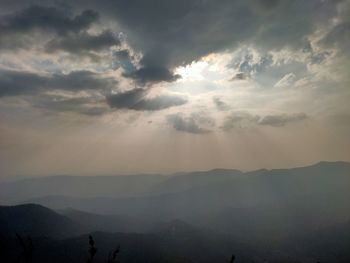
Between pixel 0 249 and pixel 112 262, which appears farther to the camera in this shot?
pixel 0 249

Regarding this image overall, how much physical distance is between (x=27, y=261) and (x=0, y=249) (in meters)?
7.15

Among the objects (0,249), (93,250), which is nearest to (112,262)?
(93,250)

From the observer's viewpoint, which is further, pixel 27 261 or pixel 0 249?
pixel 0 249

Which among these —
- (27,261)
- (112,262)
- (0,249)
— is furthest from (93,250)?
(0,249)

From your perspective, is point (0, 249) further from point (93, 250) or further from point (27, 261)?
point (93, 250)

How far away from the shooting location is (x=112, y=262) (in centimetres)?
1321

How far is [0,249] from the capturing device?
734 inches

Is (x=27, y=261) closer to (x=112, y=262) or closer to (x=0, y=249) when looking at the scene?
(x=112, y=262)

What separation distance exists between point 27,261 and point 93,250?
8.00 ft

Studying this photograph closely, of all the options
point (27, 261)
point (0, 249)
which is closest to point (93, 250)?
point (27, 261)

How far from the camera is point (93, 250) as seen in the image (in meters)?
13.1

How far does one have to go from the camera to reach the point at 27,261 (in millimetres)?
12875

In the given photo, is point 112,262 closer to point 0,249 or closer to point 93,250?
point 93,250
